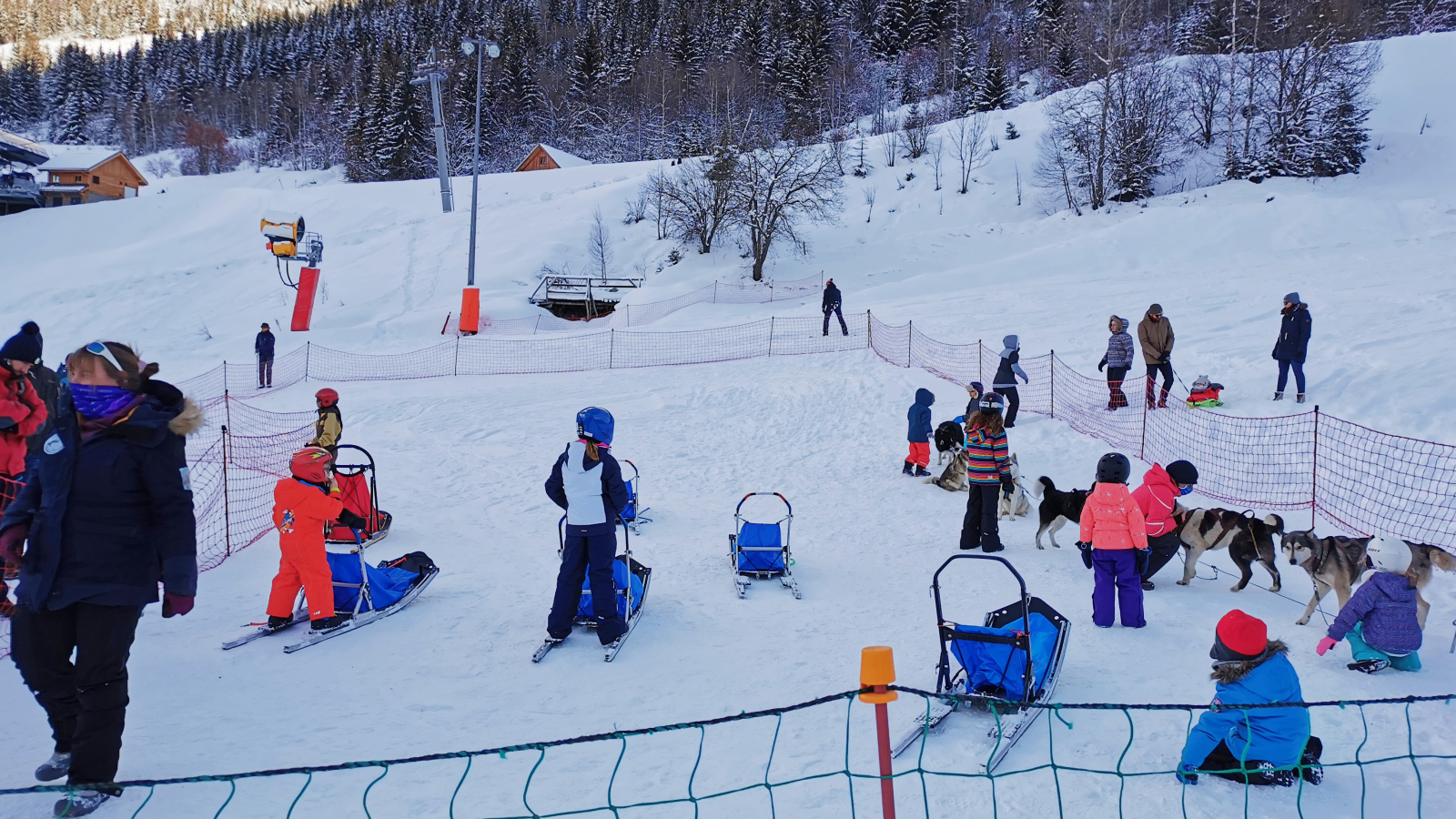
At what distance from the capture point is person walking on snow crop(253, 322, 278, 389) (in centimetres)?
1642

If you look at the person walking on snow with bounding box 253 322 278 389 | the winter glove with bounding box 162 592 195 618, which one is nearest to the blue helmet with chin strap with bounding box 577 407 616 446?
the winter glove with bounding box 162 592 195 618

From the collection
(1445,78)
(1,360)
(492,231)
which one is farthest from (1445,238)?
(492,231)

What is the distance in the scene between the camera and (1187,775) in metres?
3.60

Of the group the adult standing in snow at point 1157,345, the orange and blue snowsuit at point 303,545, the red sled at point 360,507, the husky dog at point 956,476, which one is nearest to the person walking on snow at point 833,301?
the adult standing in snow at point 1157,345

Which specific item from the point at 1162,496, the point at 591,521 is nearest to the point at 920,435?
the point at 1162,496

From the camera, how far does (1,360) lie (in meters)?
5.43

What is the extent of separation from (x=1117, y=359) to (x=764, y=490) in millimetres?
5570

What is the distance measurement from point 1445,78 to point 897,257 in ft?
72.1

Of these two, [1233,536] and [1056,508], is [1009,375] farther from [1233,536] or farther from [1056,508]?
[1233,536]

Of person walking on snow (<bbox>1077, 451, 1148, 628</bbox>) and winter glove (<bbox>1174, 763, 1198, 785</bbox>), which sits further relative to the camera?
person walking on snow (<bbox>1077, 451, 1148, 628</bbox>)

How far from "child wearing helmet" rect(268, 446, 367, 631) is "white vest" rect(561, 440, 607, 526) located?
152 centimetres

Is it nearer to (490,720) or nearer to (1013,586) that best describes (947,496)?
(1013,586)

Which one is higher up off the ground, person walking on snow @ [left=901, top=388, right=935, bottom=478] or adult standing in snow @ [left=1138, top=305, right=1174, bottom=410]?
adult standing in snow @ [left=1138, top=305, right=1174, bottom=410]

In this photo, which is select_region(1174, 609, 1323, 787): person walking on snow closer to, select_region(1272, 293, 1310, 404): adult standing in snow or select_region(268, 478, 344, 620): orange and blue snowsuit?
select_region(268, 478, 344, 620): orange and blue snowsuit
